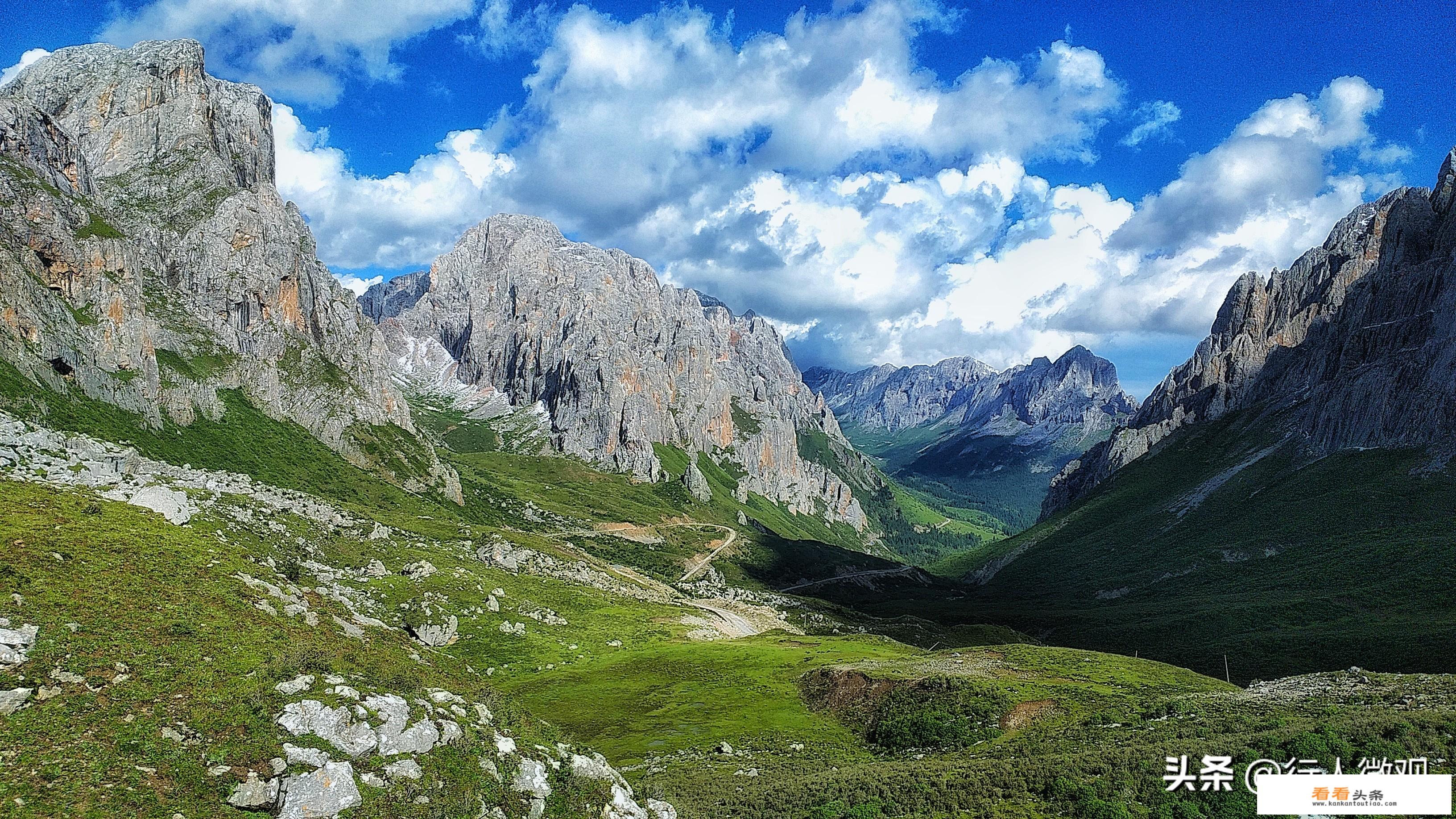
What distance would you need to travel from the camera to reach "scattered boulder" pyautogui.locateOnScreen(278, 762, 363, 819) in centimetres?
1942

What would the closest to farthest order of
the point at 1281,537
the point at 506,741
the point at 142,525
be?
the point at 506,741 → the point at 142,525 → the point at 1281,537

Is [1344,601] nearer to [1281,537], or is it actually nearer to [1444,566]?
[1444,566]

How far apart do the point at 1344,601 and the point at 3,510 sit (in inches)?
7300

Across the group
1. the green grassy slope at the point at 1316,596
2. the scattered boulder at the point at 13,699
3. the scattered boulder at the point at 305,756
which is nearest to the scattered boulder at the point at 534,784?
the scattered boulder at the point at 305,756

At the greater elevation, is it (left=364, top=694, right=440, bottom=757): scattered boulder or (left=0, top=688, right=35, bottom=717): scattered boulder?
(left=0, top=688, right=35, bottom=717): scattered boulder

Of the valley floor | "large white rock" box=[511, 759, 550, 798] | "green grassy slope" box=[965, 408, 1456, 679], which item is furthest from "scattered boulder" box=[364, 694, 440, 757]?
"green grassy slope" box=[965, 408, 1456, 679]

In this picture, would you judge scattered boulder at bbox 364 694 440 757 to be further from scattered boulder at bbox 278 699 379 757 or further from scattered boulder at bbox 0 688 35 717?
scattered boulder at bbox 0 688 35 717

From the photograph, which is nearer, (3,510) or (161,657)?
(161,657)

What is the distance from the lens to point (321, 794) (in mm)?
19938

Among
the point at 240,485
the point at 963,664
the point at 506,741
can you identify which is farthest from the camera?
the point at 240,485

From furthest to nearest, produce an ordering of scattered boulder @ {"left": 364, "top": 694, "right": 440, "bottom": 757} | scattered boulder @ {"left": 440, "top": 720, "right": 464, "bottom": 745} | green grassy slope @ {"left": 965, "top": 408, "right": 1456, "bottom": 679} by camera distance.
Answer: green grassy slope @ {"left": 965, "top": 408, "right": 1456, "bottom": 679} < scattered boulder @ {"left": 440, "top": 720, "right": 464, "bottom": 745} < scattered boulder @ {"left": 364, "top": 694, "right": 440, "bottom": 757}

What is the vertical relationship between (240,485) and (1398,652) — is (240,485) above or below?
above

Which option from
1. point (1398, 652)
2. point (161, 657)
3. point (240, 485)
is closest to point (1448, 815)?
point (161, 657)

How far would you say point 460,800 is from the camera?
21.9 metres
